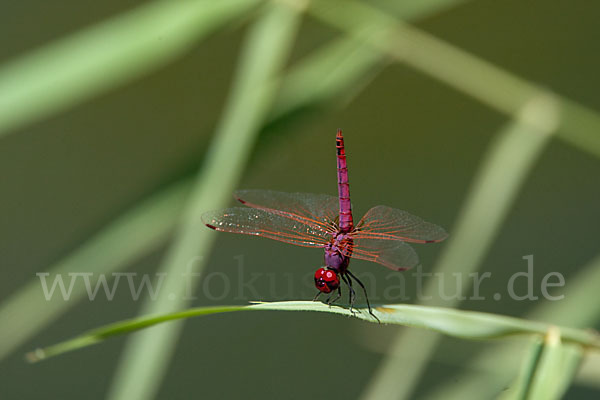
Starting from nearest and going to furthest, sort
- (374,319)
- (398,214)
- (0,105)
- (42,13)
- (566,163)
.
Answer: (374,319)
(0,105)
(398,214)
(42,13)
(566,163)

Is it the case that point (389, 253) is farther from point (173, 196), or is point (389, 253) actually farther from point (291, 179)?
point (291, 179)

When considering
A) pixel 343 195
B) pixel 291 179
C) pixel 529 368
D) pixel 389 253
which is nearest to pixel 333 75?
pixel 343 195

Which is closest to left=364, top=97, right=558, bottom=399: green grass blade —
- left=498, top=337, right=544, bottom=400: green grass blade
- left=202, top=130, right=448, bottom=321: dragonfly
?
left=202, top=130, right=448, bottom=321: dragonfly

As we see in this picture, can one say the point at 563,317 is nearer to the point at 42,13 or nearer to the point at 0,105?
the point at 0,105

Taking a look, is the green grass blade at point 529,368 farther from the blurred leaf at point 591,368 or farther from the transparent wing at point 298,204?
the transparent wing at point 298,204

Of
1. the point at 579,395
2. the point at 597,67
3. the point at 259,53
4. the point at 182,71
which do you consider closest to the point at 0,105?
the point at 259,53

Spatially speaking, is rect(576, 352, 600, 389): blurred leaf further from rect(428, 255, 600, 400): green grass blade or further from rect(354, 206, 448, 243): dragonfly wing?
rect(354, 206, 448, 243): dragonfly wing
